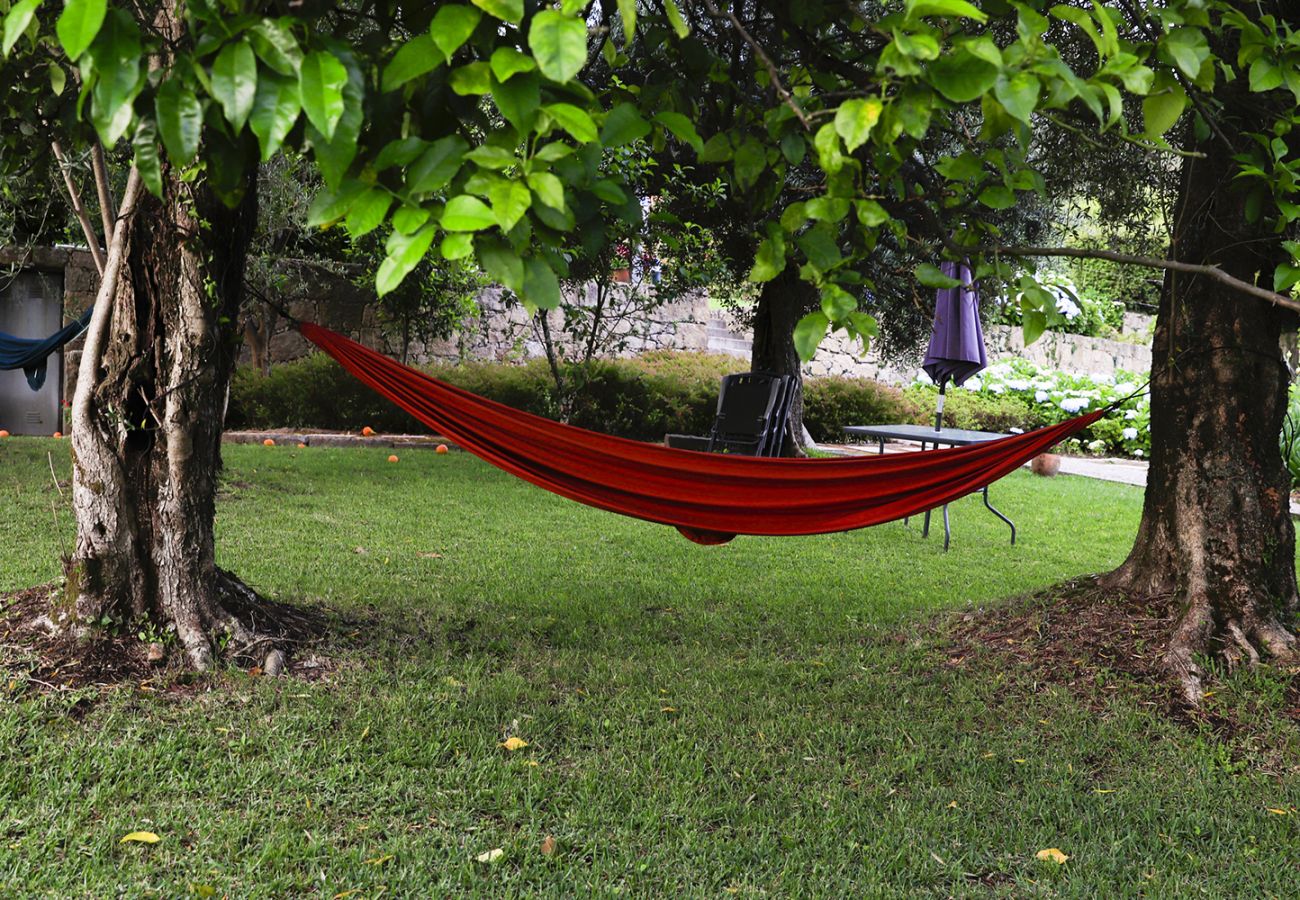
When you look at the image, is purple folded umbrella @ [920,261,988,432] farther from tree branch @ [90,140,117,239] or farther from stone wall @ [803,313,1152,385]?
stone wall @ [803,313,1152,385]

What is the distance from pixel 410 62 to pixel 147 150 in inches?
12.0

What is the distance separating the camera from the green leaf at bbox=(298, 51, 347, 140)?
39.4 inches

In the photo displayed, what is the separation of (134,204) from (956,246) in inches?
75.1

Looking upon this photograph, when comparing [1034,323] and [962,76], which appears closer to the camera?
[962,76]

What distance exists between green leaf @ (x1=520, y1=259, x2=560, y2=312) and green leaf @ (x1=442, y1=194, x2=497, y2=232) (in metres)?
0.09

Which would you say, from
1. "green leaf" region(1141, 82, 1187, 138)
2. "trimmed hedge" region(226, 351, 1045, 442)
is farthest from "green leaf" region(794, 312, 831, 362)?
"trimmed hedge" region(226, 351, 1045, 442)

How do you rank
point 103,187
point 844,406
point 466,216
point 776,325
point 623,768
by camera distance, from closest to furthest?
point 466,216, point 623,768, point 103,187, point 776,325, point 844,406

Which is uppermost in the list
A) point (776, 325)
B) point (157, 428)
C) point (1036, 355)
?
point (1036, 355)

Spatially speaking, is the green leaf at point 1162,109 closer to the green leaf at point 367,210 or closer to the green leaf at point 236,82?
the green leaf at point 367,210

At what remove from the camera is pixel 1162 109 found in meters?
1.44

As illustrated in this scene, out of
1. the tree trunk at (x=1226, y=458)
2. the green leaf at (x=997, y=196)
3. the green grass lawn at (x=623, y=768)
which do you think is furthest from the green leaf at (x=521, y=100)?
the tree trunk at (x=1226, y=458)

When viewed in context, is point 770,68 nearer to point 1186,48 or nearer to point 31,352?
point 1186,48

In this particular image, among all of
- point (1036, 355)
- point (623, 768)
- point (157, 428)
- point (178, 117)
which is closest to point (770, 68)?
point (178, 117)

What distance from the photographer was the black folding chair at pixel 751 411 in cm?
543
